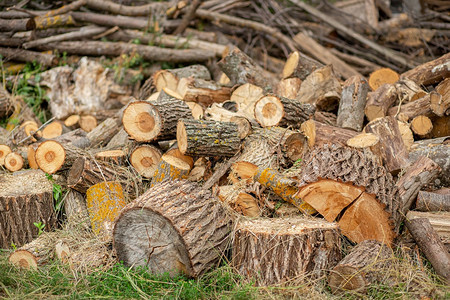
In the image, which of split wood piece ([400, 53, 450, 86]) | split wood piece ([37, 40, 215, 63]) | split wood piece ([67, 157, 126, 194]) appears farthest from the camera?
split wood piece ([37, 40, 215, 63])

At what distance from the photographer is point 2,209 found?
404 centimetres

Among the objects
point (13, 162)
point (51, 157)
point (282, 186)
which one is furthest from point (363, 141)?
point (13, 162)

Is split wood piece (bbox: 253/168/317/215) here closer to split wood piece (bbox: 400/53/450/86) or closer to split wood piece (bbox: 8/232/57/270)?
split wood piece (bbox: 8/232/57/270)

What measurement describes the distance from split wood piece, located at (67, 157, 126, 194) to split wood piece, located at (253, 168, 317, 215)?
1.45 meters

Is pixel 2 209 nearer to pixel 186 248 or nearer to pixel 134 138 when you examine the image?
pixel 134 138

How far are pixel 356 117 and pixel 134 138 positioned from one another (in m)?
2.61

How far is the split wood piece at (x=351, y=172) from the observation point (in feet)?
10.7

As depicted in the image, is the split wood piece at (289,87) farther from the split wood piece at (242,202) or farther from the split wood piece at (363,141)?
the split wood piece at (242,202)

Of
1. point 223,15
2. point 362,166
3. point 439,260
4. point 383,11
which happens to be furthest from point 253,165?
point 383,11

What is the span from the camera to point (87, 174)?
157 inches

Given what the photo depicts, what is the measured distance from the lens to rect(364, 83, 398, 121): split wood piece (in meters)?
5.12

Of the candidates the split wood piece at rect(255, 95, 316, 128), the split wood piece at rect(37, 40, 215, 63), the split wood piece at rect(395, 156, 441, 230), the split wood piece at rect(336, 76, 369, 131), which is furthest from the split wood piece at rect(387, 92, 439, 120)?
the split wood piece at rect(37, 40, 215, 63)

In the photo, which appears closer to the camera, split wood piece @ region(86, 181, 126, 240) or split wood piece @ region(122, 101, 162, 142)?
split wood piece @ region(86, 181, 126, 240)

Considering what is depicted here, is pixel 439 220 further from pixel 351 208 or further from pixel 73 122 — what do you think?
pixel 73 122
